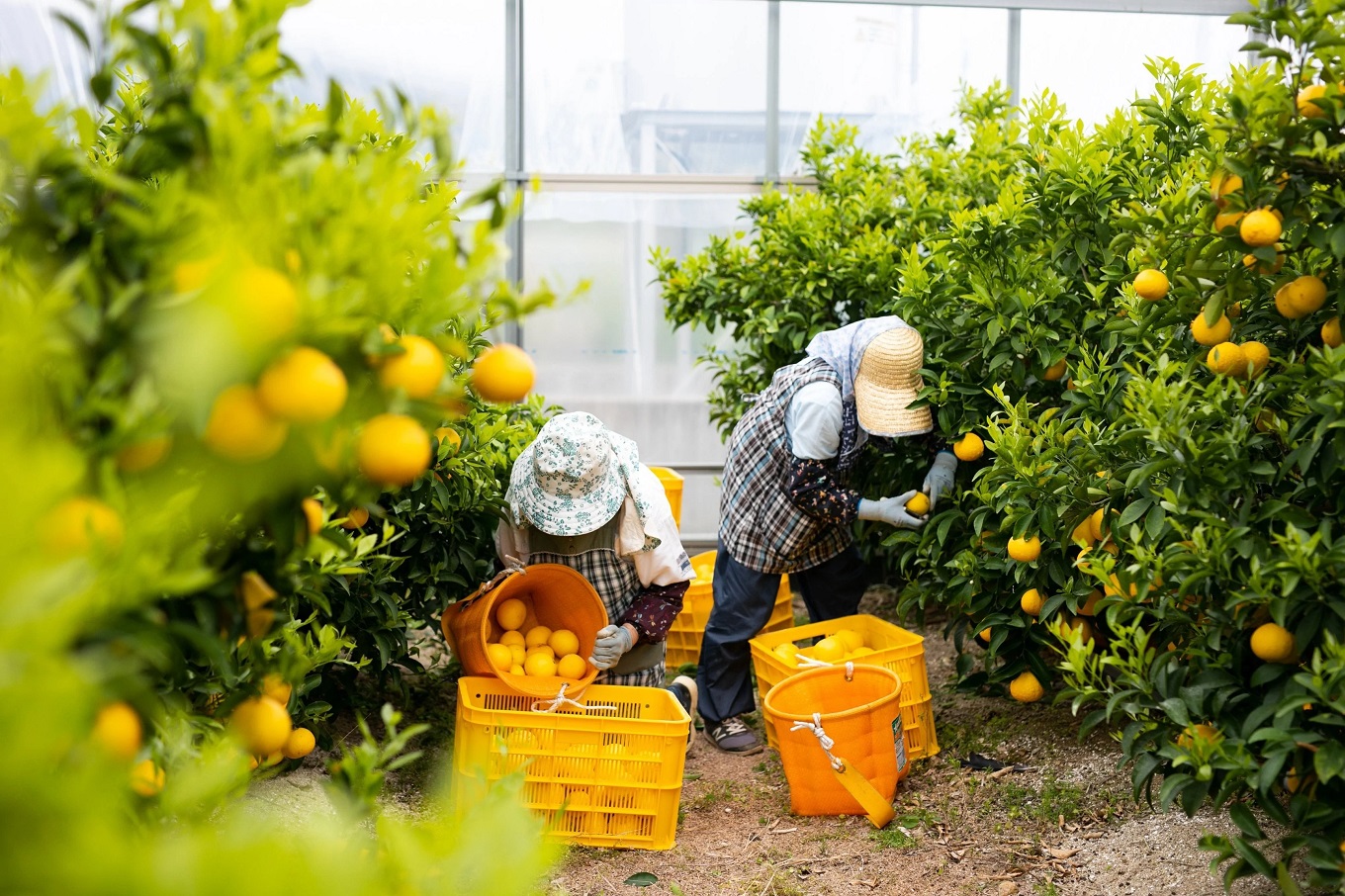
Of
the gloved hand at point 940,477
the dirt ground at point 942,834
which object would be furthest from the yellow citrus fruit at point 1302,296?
the gloved hand at point 940,477

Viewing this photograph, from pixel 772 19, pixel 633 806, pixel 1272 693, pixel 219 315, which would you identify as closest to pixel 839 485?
pixel 633 806

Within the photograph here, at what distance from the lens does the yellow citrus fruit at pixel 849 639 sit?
3.45 metres

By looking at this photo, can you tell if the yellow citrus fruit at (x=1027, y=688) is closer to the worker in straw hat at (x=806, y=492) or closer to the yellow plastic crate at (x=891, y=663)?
the yellow plastic crate at (x=891, y=663)

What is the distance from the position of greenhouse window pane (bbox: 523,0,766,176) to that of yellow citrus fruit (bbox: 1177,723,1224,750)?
14.6 ft

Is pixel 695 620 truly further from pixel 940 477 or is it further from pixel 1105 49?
pixel 1105 49

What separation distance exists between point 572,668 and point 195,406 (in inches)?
87.0

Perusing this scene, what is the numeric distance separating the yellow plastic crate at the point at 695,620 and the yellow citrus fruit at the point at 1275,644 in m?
2.37

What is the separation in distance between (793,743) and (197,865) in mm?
2498

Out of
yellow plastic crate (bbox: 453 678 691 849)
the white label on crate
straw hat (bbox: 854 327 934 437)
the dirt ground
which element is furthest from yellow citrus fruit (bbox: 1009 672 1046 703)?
yellow plastic crate (bbox: 453 678 691 849)

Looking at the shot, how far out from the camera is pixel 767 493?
366cm

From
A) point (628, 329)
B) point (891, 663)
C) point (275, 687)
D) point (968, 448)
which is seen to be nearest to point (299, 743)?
point (275, 687)

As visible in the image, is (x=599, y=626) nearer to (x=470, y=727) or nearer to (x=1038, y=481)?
(x=470, y=727)

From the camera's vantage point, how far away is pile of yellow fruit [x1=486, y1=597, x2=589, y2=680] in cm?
292

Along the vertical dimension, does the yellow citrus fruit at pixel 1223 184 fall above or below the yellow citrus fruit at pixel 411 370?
above
